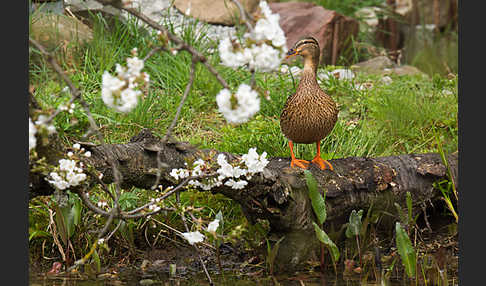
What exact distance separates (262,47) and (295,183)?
127 centimetres

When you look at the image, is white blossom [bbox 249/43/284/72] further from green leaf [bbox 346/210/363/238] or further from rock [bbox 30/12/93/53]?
rock [bbox 30/12/93/53]

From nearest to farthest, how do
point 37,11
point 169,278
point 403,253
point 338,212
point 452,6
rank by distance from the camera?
point 403,253 → point 169,278 → point 338,212 → point 37,11 → point 452,6

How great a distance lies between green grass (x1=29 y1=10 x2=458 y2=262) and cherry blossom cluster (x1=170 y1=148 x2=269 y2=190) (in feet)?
2.55

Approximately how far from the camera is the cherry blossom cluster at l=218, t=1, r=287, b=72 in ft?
5.90

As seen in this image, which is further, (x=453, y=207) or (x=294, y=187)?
(x=453, y=207)

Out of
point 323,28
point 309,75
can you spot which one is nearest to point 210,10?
point 323,28

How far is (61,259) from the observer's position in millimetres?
3170

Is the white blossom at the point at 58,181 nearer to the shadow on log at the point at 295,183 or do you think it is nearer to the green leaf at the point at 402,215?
the shadow on log at the point at 295,183

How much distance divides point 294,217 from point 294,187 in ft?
0.51

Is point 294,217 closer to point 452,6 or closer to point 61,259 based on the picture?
point 61,259

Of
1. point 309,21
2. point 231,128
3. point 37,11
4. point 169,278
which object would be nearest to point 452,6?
point 309,21

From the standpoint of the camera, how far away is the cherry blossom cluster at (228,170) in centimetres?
253

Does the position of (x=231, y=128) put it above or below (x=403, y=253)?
above

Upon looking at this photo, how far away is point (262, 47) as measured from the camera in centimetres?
181
